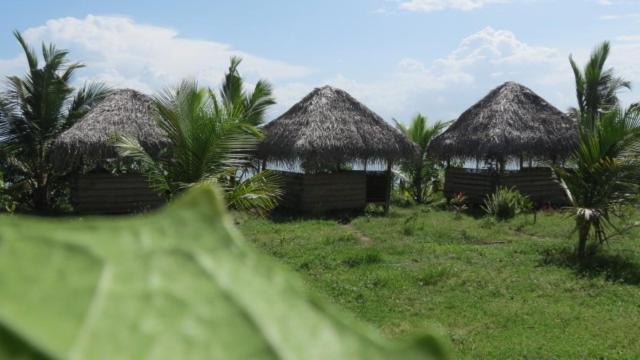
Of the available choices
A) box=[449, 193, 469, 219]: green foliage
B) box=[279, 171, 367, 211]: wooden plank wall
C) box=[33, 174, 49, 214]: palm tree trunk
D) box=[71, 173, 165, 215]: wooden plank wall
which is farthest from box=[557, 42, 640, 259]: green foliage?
box=[33, 174, 49, 214]: palm tree trunk

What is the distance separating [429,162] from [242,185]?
1170cm

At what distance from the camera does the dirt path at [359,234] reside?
1009 centimetres

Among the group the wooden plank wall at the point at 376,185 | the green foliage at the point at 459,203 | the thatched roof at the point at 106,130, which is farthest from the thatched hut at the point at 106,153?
the green foliage at the point at 459,203

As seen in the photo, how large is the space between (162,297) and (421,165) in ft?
56.1

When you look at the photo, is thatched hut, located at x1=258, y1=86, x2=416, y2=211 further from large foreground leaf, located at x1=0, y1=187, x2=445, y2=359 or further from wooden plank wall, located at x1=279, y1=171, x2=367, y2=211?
large foreground leaf, located at x1=0, y1=187, x2=445, y2=359

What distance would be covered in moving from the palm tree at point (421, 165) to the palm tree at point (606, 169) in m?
8.78

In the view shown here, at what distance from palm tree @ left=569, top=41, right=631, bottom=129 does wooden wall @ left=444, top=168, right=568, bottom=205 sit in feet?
A: 6.29

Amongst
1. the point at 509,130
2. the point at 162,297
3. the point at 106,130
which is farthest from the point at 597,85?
the point at 162,297

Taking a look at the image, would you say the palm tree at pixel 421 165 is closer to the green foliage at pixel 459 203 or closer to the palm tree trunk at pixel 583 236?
the green foliage at pixel 459 203

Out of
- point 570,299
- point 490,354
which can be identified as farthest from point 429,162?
point 490,354

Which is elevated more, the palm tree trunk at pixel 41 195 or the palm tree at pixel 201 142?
the palm tree at pixel 201 142

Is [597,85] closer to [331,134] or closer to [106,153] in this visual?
[331,134]

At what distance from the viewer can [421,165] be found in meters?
17.0

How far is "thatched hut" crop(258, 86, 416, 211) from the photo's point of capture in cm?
1352
